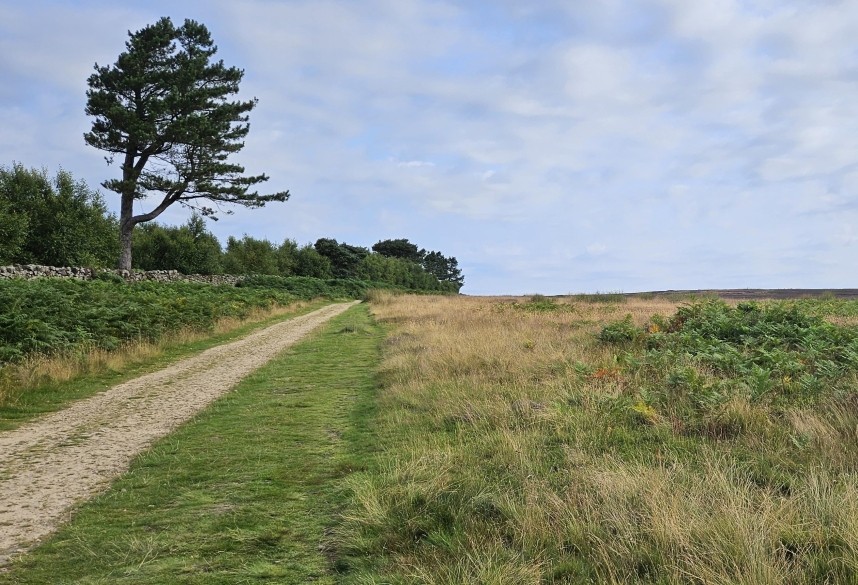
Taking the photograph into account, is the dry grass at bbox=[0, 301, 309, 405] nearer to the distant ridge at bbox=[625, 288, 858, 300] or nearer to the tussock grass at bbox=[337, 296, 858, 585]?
the tussock grass at bbox=[337, 296, 858, 585]

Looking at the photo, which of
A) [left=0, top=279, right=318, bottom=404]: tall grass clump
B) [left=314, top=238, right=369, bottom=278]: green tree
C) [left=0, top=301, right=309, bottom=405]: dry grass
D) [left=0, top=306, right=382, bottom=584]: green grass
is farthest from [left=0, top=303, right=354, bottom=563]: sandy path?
[left=314, top=238, right=369, bottom=278]: green tree

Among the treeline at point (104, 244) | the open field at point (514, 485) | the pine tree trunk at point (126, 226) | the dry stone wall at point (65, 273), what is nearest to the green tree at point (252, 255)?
the treeline at point (104, 244)

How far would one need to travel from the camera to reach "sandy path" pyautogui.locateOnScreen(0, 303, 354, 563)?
471 cm

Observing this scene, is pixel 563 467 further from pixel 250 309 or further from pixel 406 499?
Answer: pixel 250 309

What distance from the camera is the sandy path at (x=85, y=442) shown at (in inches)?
185

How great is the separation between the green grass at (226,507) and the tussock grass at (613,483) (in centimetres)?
39

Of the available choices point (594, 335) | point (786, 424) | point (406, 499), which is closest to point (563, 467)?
point (406, 499)

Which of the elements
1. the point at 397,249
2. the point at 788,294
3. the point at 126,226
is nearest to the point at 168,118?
the point at 126,226

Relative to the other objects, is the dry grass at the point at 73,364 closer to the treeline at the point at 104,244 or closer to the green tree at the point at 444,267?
the treeline at the point at 104,244

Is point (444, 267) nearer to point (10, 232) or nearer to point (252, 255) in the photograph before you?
point (252, 255)

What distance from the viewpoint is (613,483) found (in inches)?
164

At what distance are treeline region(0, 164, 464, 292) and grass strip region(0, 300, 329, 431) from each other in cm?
1887

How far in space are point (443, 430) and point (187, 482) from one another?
114 inches

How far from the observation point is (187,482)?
543cm
